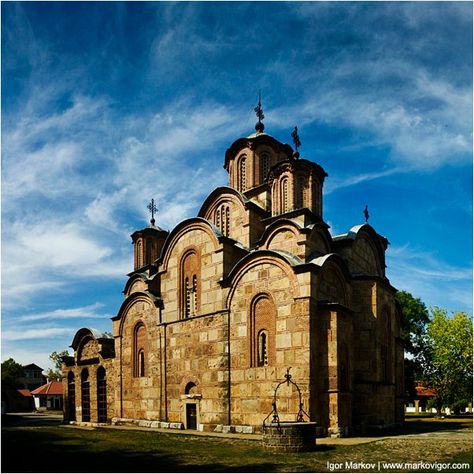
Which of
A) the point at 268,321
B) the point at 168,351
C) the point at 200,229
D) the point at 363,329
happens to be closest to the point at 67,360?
the point at 168,351

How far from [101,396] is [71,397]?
3.45m

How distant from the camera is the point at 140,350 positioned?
27047 millimetres

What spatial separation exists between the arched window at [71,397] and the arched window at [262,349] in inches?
642

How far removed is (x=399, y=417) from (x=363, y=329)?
21.4 ft

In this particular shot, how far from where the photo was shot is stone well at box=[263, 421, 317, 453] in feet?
47.3

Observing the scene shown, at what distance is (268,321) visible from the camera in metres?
20.4

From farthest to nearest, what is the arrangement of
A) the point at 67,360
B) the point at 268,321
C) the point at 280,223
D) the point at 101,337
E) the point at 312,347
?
the point at 67,360 → the point at 101,337 → the point at 280,223 → the point at 268,321 → the point at 312,347

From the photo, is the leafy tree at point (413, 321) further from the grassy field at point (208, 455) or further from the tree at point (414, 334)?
the grassy field at point (208, 455)

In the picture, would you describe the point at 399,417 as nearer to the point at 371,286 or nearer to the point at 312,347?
the point at 371,286

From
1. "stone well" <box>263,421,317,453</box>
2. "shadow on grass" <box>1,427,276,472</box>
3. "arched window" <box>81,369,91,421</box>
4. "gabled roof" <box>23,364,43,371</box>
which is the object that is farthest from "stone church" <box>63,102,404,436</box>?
"gabled roof" <box>23,364,43,371</box>

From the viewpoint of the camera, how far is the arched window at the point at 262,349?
20.4m

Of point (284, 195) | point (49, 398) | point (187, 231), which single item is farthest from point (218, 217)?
point (49, 398)

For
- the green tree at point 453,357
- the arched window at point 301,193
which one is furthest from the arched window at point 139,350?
the green tree at point 453,357

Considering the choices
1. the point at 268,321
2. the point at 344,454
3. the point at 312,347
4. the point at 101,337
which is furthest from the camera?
the point at 101,337
